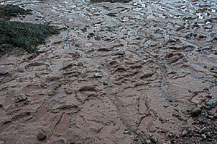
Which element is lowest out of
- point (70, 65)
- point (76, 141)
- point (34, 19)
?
point (76, 141)

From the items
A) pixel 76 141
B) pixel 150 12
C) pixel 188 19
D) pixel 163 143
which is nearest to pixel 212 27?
pixel 188 19

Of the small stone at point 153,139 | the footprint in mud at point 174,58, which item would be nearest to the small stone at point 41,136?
the small stone at point 153,139

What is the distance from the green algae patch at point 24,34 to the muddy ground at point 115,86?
29 centimetres

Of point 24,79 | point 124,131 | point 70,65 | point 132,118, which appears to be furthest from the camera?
point 70,65

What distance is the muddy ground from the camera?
8.96 ft

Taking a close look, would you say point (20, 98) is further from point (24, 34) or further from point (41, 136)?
point (24, 34)

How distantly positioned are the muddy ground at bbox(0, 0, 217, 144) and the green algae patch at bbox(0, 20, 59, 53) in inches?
11.6

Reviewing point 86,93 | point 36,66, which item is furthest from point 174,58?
point 36,66

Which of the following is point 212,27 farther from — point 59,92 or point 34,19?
point 34,19

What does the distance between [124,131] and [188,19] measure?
6.11 m

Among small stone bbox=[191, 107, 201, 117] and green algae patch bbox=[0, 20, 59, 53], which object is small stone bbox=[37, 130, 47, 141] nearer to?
small stone bbox=[191, 107, 201, 117]

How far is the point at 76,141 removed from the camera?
260 centimetres

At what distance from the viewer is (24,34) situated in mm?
5574

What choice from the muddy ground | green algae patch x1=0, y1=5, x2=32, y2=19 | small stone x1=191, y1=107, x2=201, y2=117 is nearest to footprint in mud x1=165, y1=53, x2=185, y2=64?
the muddy ground
